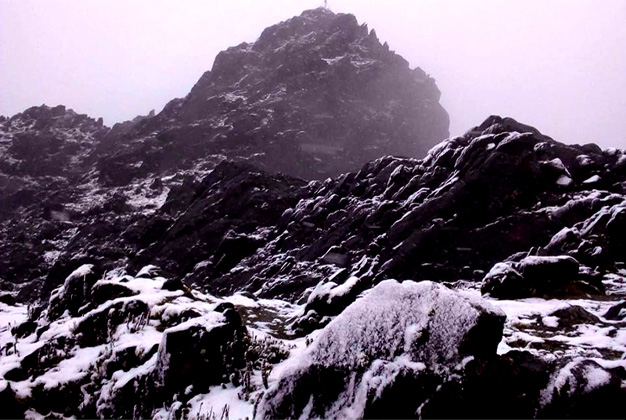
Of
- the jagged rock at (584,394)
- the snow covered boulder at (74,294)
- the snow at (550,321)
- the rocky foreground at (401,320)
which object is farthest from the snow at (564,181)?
the snow covered boulder at (74,294)

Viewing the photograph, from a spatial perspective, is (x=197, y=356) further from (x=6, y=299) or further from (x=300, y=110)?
(x=300, y=110)

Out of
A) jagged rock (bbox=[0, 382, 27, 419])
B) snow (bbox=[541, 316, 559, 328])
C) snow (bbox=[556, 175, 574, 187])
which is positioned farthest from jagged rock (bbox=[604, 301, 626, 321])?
snow (bbox=[556, 175, 574, 187])

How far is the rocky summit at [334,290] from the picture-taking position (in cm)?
557

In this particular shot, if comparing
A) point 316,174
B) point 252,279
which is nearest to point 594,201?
point 252,279

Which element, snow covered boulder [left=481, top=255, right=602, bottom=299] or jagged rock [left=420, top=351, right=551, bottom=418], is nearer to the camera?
jagged rock [left=420, top=351, right=551, bottom=418]

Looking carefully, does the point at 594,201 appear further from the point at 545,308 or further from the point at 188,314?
the point at 188,314

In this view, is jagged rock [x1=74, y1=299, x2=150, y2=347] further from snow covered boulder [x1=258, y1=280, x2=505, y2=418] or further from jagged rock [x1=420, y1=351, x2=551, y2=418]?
jagged rock [x1=420, y1=351, x2=551, y2=418]

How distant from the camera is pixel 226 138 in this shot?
75500mm

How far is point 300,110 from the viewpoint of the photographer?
83.6 metres

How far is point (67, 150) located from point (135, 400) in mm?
93480

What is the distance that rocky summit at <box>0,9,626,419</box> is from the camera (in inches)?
219

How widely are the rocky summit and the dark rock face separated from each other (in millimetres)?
8094

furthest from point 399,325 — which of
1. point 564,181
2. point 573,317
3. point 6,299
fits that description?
point 564,181

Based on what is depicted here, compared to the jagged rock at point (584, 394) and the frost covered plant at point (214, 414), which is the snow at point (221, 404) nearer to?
the frost covered plant at point (214, 414)
